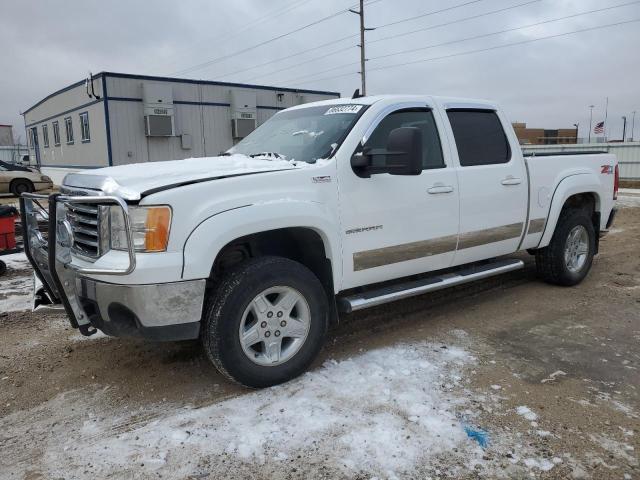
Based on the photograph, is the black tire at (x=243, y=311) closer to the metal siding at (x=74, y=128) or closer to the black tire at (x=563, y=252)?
the black tire at (x=563, y=252)

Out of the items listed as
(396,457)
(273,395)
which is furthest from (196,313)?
(396,457)

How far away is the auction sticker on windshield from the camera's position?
410 centimetres

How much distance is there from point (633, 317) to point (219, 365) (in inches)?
156

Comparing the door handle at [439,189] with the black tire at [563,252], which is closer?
the door handle at [439,189]

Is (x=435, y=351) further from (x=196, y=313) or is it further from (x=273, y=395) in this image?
(x=196, y=313)

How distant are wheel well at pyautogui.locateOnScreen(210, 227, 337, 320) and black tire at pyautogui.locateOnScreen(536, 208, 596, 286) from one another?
3.07m

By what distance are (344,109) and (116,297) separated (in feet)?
7.55

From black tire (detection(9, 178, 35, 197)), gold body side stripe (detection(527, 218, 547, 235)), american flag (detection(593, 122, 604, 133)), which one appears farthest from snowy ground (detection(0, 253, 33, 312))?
american flag (detection(593, 122, 604, 133))

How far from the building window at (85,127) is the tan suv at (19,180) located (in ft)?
7.78

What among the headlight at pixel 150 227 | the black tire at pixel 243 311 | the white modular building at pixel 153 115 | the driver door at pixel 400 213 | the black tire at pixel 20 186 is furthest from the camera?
the white modular building at pixel 153 115

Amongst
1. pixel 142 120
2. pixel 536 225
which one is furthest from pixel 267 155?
pixel 142 120

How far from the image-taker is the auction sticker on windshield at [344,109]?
4.10 m

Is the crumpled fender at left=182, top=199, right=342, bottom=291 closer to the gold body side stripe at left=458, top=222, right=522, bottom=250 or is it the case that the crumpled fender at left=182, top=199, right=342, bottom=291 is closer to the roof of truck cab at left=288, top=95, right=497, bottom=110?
the roof of truck cab at left=288, top=95, right=497, bottom=110

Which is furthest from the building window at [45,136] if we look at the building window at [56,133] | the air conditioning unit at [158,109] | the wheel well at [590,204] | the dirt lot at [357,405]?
the wheel well at [590,204]
